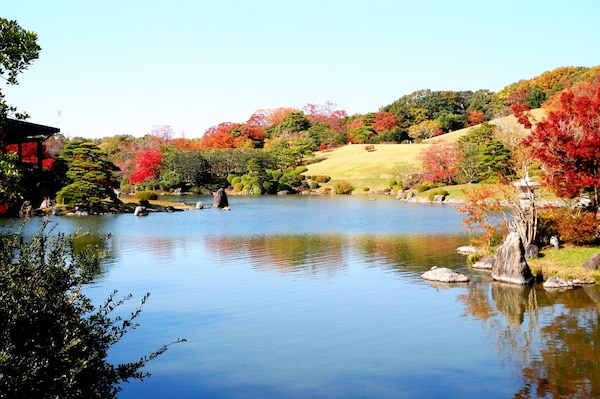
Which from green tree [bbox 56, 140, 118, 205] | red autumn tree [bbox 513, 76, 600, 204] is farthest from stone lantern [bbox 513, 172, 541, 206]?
green tree [bbox 56, 140, 118, 205]

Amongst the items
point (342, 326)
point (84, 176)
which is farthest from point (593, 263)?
point (84, 176)

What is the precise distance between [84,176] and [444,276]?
110ft

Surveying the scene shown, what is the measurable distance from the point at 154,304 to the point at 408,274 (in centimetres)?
841

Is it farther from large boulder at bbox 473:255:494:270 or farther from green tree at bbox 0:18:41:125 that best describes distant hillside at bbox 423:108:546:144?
green tree at bbox 0:18:41:125

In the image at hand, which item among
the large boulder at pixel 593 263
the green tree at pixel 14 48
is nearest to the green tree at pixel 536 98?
the large boulder at pixel 593 263

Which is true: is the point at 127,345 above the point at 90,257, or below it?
below

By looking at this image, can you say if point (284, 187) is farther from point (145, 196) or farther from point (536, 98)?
point (536, 98)

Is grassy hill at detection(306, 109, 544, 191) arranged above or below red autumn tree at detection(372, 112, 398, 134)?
below

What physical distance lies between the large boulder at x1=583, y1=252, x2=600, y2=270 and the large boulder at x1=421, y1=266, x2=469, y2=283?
347cm

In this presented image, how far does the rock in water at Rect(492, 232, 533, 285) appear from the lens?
1880cm

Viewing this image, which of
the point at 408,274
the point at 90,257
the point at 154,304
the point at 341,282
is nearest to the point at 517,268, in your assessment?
the point at 408,274

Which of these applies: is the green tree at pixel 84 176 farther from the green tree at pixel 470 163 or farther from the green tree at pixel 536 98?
the green tree at pixel 536 98

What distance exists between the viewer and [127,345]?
1302 cm

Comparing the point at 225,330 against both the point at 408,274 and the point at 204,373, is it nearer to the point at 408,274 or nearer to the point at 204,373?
the point at 204,373
